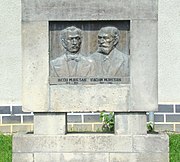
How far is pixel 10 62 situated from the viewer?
29.0 feet

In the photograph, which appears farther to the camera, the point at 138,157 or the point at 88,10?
the point at 138,157

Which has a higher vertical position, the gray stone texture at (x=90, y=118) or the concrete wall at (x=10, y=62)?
the concrete wall at (x=10, y=62)

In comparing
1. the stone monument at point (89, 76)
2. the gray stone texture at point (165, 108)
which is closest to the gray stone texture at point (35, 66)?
the stone monument at point (89, 76)

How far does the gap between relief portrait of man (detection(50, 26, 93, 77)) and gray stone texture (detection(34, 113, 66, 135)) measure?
1.44 feet

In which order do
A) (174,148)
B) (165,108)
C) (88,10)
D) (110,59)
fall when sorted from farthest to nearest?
(165,108)
(174,148)
(110,59)
(88,10)

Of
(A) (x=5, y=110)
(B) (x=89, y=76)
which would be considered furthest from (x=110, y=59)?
(A) (x=5, y=110)

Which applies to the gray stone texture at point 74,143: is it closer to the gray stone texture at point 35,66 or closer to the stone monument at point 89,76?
the stone monument at point 89,76

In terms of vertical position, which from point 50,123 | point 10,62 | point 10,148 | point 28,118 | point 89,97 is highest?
point 10,62

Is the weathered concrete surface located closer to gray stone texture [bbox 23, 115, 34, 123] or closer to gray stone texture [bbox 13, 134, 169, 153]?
gray stone texture [bbox 13, 134, 169, 153]

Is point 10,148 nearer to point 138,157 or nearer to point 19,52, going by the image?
point 19,52

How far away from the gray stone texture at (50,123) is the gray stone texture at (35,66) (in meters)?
0.09

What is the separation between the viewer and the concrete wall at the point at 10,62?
8.81 meters

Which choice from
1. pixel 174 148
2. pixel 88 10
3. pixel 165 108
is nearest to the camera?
pixel 88 10

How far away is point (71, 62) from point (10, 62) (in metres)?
2.89
